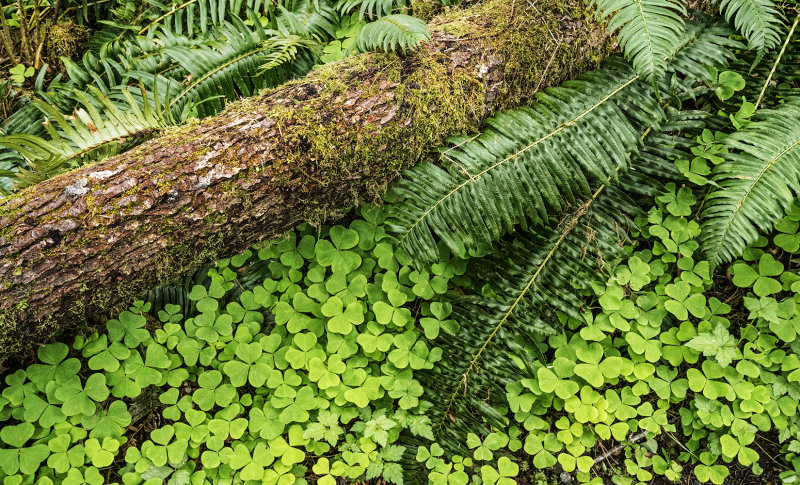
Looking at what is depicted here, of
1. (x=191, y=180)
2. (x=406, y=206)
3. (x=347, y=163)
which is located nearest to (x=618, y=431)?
(x=406, y=206)

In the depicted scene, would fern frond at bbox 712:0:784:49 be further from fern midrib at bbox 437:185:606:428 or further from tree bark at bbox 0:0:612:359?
fern midrib at bbox 437:185:606:428

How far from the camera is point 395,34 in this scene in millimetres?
2268

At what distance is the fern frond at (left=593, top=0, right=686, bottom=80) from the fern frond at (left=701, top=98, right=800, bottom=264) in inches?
24.8

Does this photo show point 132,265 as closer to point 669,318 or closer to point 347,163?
point 347,163

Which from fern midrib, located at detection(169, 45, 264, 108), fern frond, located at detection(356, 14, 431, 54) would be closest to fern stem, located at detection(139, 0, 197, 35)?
fern midrib, located at detection(169, 45, 264, 108)

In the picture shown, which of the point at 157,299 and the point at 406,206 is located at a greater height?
the point at 406,206

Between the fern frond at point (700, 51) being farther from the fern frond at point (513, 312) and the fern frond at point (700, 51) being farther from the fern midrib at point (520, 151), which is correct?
the fern frond at point (513, 312)

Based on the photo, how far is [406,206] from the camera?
236 centimetres

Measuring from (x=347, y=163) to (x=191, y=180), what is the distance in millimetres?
706

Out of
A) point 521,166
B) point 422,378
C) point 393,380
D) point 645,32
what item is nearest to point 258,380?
point 393,380

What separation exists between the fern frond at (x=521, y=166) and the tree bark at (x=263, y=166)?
7.4 inches

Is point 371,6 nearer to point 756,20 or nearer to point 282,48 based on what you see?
point 282,48

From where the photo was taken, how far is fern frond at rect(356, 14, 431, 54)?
88.0 inches

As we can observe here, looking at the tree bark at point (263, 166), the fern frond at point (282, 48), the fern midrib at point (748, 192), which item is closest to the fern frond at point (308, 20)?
the fern frond at point (282, 48)
